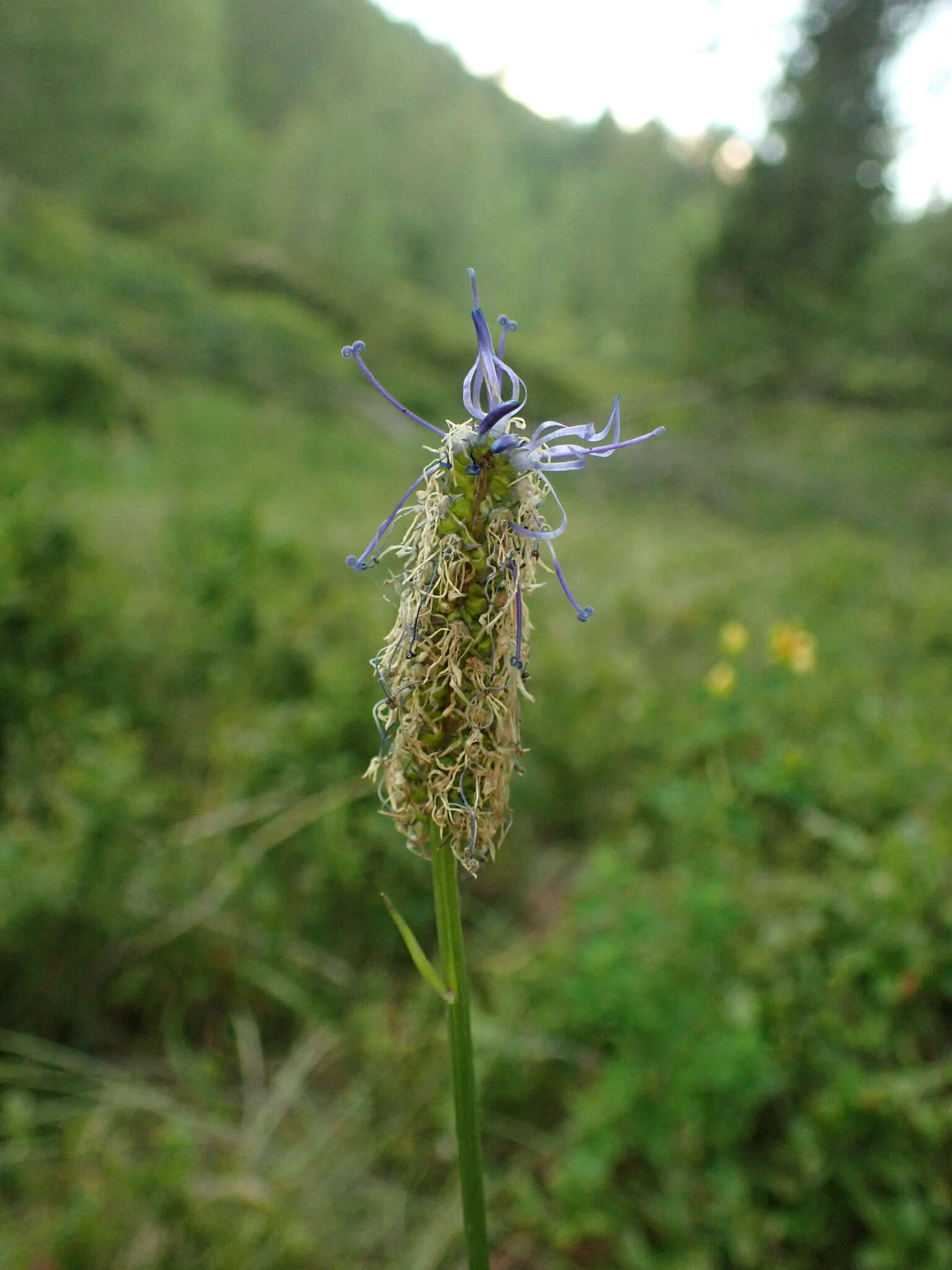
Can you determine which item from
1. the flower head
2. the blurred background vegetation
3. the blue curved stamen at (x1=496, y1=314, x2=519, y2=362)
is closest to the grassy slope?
the blurred background vegetation

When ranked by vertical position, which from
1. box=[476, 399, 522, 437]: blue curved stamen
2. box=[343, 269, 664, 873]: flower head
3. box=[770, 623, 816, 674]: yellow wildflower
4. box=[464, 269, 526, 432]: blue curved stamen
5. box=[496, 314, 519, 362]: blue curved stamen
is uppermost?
box=[770, 623, 816, 674]: yellow wildflower

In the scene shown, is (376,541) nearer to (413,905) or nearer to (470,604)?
(470,604)

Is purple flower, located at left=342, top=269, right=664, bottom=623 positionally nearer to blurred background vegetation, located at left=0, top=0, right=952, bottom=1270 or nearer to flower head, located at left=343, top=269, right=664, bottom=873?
flower head, located at left=343, top=269, right=664, bottom=873

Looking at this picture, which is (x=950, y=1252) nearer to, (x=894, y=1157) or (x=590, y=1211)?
(x=894, y=1157)

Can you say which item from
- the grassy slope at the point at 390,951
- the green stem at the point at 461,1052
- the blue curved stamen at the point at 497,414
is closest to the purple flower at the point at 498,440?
the blue curved stamen at the point at 497,414

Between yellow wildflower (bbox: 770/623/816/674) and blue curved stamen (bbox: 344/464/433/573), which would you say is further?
yellow wildflower (bbox: 770/623/816/674)

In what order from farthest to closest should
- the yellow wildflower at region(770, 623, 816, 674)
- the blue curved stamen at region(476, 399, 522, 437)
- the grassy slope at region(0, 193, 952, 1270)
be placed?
1. the yellow wildflower at region(770, 623, 816, 674)
2. the grassy slope at region(0, 193, 952, 1270)
3. the blue curved stamen at region(476, 399, 522, 437)

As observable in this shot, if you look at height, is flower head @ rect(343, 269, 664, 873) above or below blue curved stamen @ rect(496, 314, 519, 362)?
below
